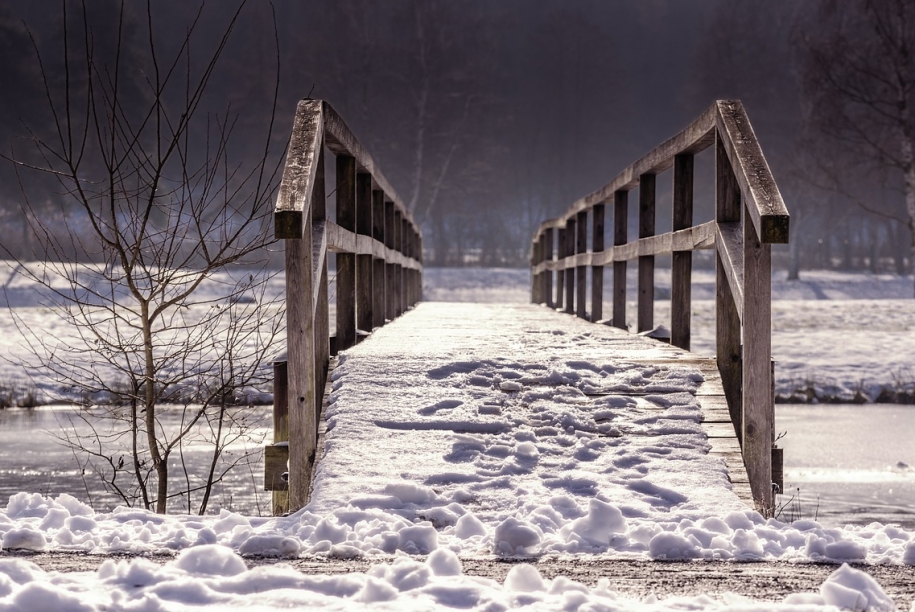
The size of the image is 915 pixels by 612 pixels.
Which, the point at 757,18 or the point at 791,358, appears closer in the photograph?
the point at 791,358

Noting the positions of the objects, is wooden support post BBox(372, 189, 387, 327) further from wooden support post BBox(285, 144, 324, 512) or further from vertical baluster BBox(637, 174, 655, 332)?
wooden support post BBox(285, 144, 324, 512)

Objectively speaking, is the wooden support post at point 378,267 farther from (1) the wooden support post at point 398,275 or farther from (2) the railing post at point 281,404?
(2) the railing post at point 281,404

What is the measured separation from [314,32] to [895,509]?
107 ft

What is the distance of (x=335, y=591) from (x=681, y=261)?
3.65 m

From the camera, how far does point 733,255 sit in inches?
157

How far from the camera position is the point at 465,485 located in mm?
3338

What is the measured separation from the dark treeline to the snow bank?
2122cm

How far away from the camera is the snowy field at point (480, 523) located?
7.30 feet

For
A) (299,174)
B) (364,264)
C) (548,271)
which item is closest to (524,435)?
(299,174)

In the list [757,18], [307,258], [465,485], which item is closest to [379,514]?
[465,485]

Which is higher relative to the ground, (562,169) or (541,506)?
(562,169)

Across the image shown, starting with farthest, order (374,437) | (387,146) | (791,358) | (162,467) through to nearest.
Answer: (387,146), (791,358), (162,467), (374,437)

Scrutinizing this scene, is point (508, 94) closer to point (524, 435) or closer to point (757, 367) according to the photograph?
point (757, 367)

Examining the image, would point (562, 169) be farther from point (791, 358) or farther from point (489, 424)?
point (489, 424)
